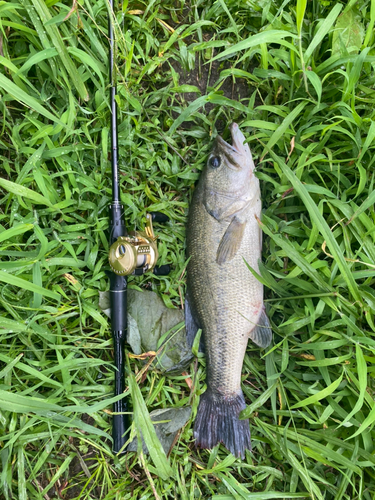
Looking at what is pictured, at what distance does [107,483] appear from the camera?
7.23ft

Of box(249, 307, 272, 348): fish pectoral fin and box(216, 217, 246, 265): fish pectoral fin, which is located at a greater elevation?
box(216, 217, 246, 265): fish pectoral fin

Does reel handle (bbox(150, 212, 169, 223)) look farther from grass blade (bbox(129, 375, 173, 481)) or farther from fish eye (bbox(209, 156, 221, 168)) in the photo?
grass blade (bbox(129, 375, 173, 481))

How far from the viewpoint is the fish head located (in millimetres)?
2096

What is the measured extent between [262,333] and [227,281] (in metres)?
0.46

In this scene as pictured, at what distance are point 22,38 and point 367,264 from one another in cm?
275

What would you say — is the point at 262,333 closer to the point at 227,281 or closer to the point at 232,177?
the point at 227,281

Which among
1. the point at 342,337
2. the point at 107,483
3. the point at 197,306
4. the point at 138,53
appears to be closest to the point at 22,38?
the point at 138,53

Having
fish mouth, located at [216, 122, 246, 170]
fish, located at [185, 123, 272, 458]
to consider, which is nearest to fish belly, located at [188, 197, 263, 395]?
fish, located at [185, 123, 272, 458]

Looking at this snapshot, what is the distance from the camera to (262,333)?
7.15 ft

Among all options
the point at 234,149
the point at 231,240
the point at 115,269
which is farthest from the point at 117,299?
the point at 234,149

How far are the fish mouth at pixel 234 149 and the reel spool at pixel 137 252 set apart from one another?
60 cm

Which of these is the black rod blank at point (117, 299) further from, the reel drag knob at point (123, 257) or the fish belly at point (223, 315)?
the fish belly at point (223, 315)

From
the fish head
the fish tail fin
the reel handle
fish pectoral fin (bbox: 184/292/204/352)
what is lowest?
the fish tail fin

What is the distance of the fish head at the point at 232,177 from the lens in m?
2.10
